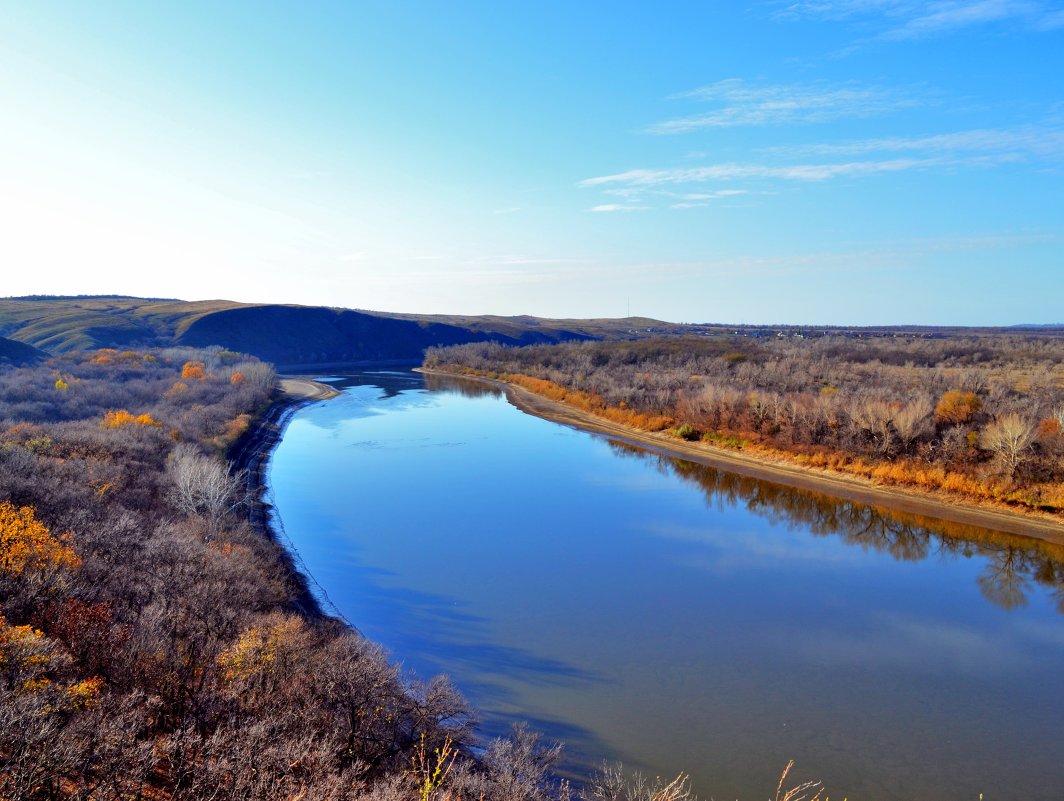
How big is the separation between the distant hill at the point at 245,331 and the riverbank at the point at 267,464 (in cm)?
3064

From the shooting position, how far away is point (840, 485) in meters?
23.2

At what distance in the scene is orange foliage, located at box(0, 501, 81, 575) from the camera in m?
8.30

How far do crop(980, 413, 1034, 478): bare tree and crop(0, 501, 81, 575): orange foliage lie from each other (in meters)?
24.1

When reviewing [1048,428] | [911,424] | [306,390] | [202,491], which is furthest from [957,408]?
[306,390]

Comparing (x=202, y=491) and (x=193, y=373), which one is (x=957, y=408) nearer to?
(x=202, y=491)

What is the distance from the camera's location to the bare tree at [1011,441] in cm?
1972

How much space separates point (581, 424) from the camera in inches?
1494

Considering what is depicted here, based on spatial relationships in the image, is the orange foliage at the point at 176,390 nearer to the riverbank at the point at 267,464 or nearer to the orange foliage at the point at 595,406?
the riverbank at the point at 267,464

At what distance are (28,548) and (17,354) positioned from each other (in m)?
46.1

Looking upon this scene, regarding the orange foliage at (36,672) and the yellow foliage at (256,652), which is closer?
the orange foliage at (36,672)

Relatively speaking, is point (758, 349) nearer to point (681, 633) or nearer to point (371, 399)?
point (371, 399)

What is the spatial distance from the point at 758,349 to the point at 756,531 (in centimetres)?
4754

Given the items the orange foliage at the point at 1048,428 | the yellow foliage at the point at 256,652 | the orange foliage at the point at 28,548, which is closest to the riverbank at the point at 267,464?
the yellow foliage at the point at 256,652

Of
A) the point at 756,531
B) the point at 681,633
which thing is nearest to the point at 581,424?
the point at 756,531
